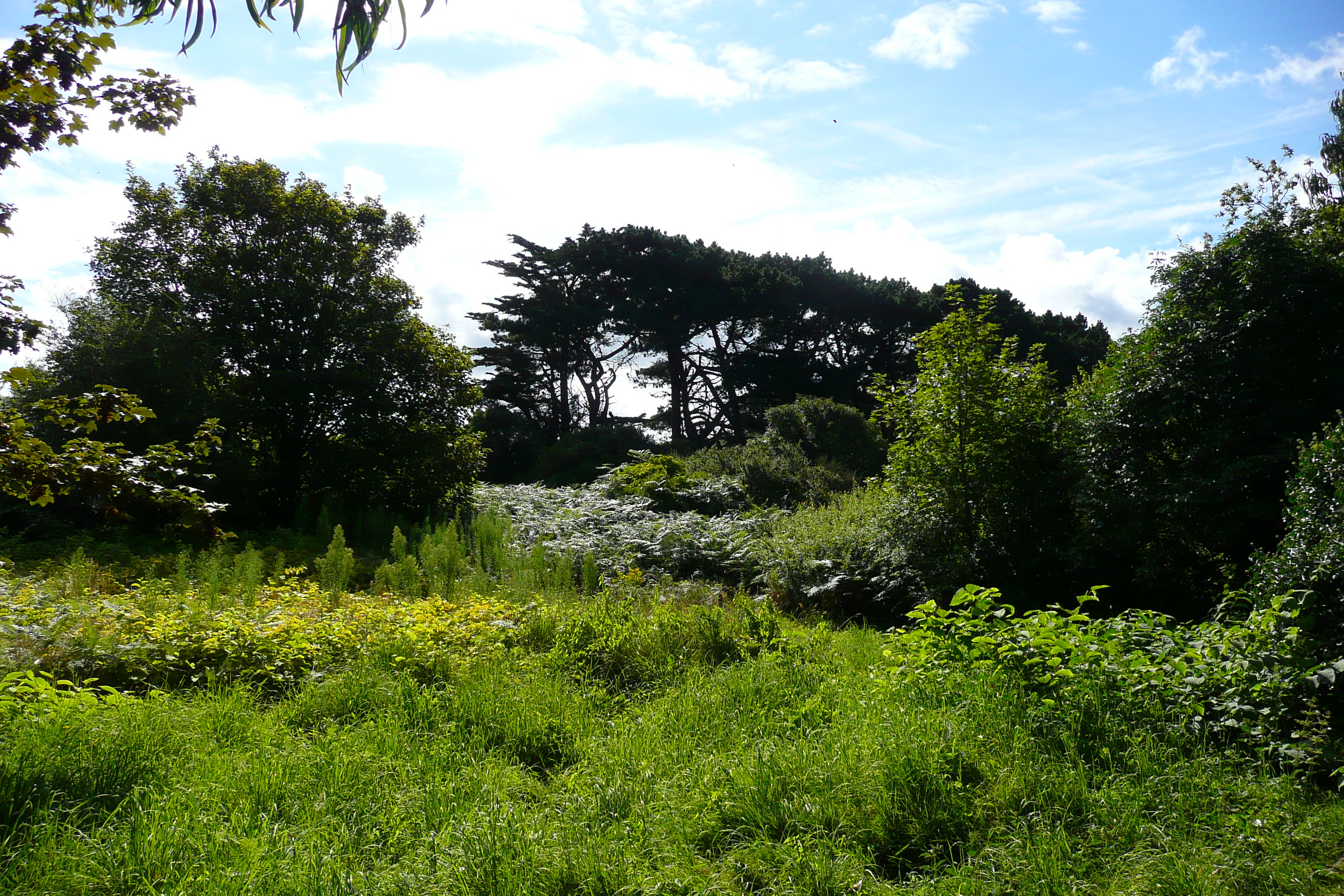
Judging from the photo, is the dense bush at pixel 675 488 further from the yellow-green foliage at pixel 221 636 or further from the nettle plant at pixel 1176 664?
the nettle plant at pixel 1176 664

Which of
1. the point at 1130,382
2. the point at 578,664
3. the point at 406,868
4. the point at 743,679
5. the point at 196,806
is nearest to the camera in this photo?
the point at 406,868

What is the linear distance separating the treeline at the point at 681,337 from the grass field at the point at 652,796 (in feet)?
67.3

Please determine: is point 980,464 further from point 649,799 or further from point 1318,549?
point 649,799

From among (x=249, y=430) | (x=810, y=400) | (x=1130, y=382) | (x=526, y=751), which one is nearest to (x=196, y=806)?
(x=526, y=751)

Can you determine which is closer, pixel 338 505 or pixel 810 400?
pixel 338 505

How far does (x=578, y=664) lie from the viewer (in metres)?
5.03

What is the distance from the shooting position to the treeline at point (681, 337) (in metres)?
26.1

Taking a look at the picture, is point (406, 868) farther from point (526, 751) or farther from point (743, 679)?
point (743, 679)

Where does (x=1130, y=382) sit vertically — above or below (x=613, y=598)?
above

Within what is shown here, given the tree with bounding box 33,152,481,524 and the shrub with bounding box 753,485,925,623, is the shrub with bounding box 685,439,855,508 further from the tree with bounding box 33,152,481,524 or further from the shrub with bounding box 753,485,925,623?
the tree with bounding box 33,152,481,524

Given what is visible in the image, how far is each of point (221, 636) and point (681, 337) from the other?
2250 centimetres

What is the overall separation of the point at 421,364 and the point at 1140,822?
12046 mm

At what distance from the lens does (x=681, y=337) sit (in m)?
26.5

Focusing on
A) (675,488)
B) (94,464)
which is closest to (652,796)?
(94,464)
